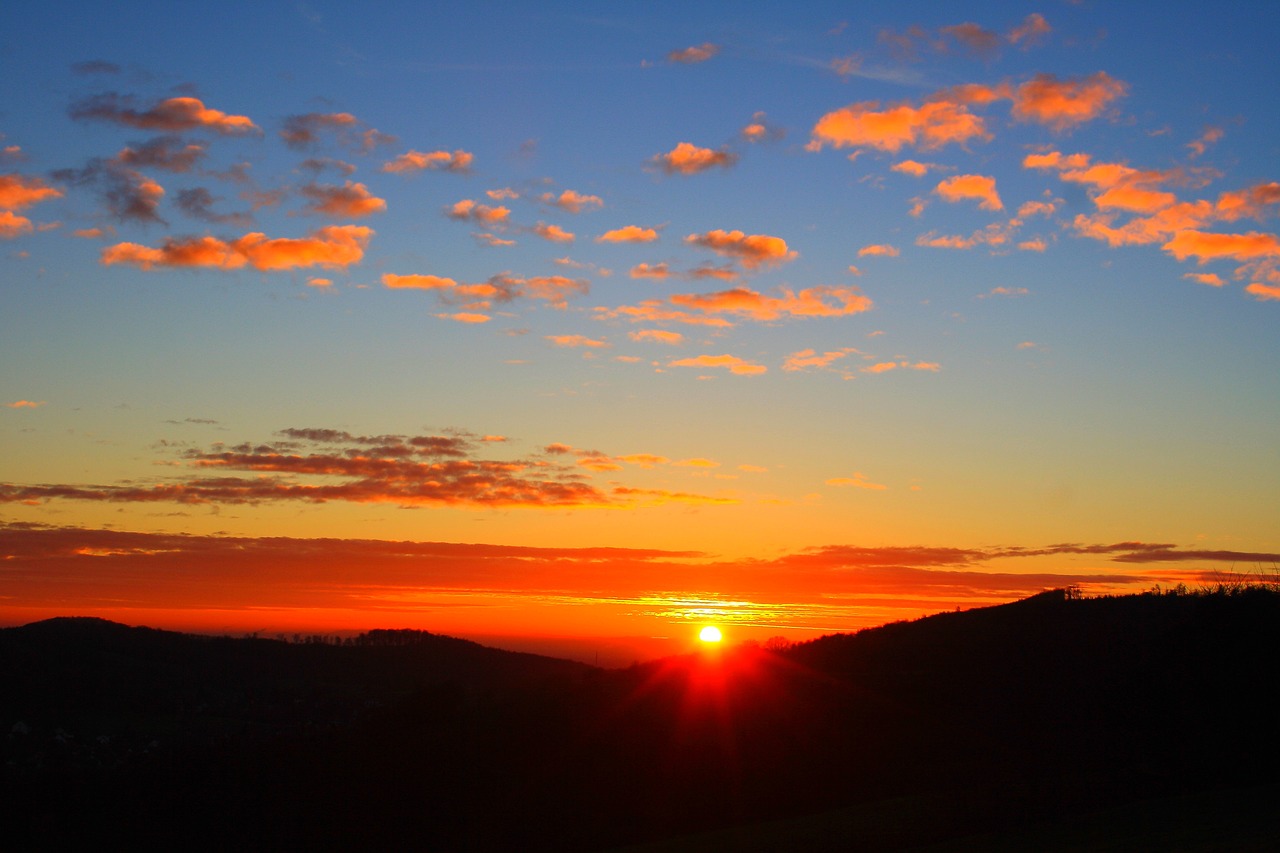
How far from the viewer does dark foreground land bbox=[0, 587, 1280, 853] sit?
18.5 metres

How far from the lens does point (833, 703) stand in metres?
29.0

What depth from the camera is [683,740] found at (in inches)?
1110

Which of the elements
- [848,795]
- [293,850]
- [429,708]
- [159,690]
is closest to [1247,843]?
[848,795]

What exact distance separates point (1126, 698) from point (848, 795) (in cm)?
743

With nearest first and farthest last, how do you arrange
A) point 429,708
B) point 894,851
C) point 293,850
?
point 894,851 → point 293,850 → point 429,708

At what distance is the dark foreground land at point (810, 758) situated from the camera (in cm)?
1852

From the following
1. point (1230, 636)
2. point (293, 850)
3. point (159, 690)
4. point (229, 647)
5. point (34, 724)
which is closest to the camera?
point (1230, 636)

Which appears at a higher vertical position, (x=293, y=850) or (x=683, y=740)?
(x=683, y=740)

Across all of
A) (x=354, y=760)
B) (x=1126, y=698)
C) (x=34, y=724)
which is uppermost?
(x=1126, y=698)

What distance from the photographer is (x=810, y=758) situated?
2667 cm

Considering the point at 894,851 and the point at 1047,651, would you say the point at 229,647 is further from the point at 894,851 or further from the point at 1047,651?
the point at 894,851

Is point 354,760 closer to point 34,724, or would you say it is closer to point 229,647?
point 34,724

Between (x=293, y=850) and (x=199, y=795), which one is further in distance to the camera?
(x=199, y=795)

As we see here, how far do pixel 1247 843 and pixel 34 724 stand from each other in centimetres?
8031
